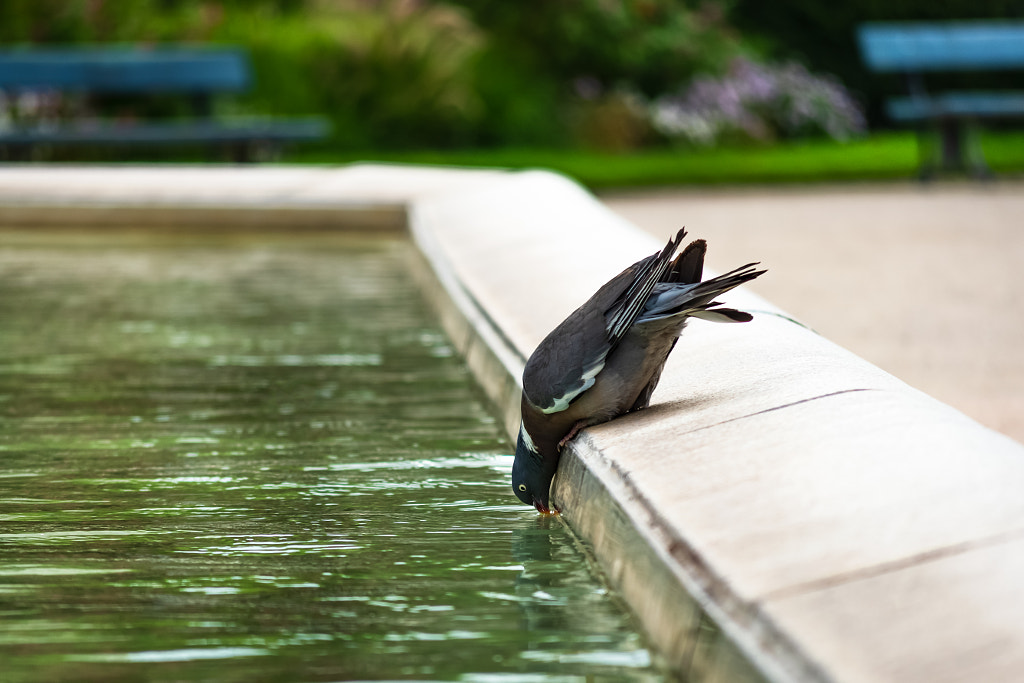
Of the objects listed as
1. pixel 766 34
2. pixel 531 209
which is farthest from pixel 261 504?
pixel 766 34

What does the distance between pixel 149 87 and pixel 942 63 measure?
739cm

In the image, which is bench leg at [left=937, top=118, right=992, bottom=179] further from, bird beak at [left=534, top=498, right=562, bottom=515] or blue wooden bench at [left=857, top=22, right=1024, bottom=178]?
bird beak at [left=534, top=498, right=562, bottom=515]

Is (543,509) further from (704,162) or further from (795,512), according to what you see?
(704,162)

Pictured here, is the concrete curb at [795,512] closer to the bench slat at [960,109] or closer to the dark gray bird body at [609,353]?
the dark gray bird body at [609,353]

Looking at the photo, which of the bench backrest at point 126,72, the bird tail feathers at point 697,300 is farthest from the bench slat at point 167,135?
the bird tail feathers at point 697,300

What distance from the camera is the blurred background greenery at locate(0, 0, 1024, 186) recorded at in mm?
13781

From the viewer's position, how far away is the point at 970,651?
5.63ft

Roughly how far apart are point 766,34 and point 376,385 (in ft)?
48.5

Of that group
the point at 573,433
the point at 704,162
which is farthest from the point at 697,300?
the point at 704,162

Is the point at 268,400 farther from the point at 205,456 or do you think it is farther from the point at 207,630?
the point at 207,630

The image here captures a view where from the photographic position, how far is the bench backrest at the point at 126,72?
11297 mm

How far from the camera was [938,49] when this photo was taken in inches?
516

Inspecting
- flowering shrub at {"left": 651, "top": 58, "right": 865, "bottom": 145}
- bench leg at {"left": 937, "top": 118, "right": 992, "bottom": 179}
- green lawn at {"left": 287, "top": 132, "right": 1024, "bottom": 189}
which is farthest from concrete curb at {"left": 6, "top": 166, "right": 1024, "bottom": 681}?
flowering shrub at {"left": 651, "top": 58, "right": 865, "bottom": 145}

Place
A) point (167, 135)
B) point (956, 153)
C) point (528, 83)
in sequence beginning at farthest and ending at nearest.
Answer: point (528, 83) < point (956, 153) < point (167, 135)
